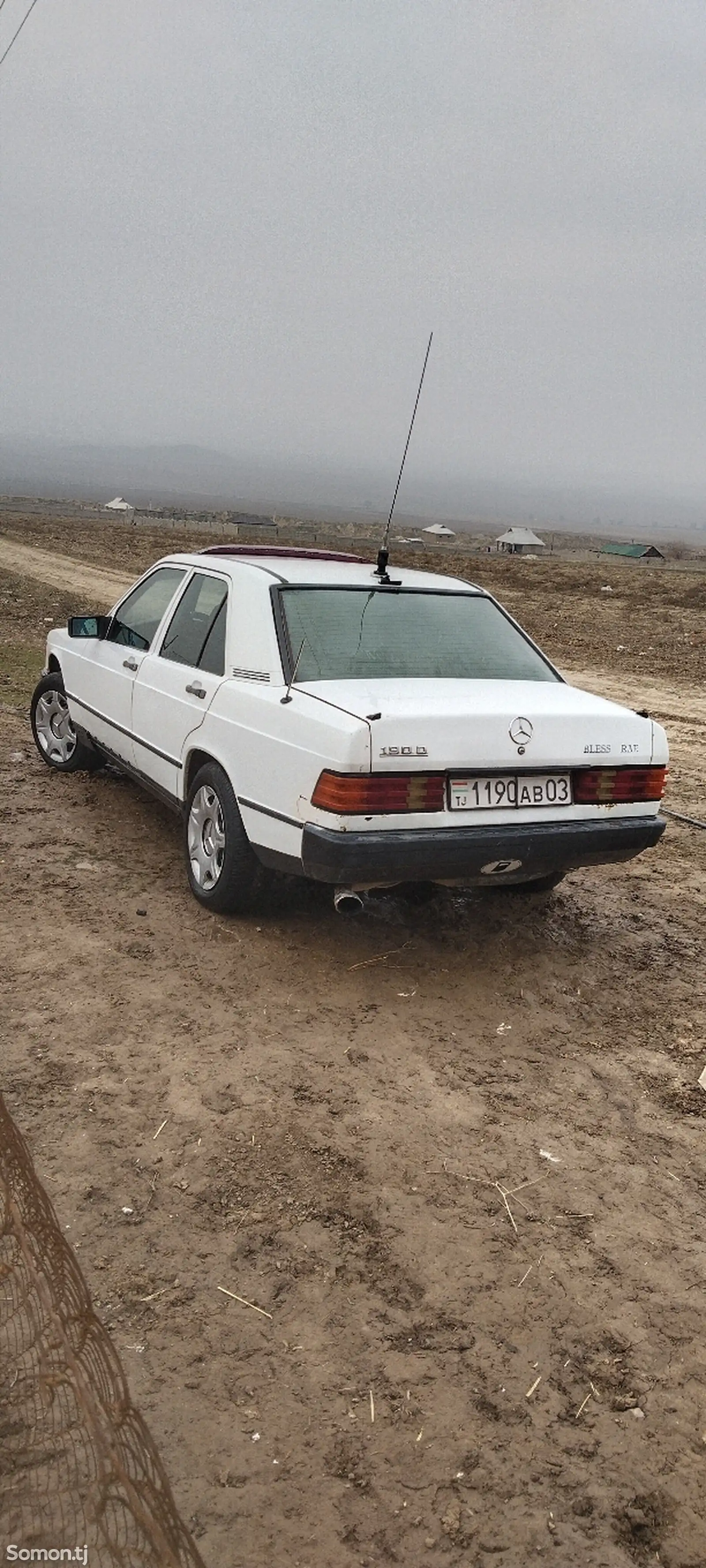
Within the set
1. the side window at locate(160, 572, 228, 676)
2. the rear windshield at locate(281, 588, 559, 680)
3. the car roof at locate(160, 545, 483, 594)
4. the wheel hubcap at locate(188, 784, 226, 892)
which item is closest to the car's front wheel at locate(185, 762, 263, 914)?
the wheel hubcap at locate(188, 784, 226, 892)

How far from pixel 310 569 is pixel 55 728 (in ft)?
8.65

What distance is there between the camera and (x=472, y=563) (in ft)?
103

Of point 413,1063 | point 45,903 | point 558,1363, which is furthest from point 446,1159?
point 45,903

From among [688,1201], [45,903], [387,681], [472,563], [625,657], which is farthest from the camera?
[472,563]

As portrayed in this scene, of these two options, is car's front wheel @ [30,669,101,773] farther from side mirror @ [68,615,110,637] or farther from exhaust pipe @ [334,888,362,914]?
exhaust pipe @ [334,888,362,914]

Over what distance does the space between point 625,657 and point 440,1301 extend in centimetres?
1220

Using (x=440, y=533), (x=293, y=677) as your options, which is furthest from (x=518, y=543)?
(x=293, y=677)

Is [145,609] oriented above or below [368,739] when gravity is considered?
above

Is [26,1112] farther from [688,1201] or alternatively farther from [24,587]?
[24,587]

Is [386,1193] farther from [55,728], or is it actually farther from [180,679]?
[55,728]

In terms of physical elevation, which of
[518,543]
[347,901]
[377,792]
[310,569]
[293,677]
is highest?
[518,543]

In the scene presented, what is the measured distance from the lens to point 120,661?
5816 millimetres

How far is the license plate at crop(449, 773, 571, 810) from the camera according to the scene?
3.97m

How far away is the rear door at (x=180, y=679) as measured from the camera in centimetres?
482
